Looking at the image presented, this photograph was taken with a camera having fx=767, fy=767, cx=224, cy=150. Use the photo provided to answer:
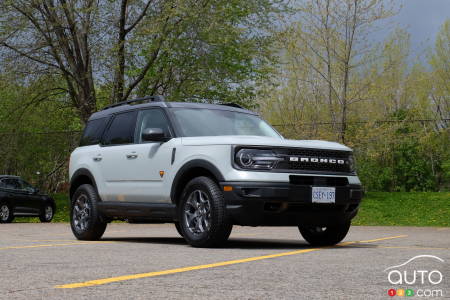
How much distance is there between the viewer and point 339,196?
9.83m

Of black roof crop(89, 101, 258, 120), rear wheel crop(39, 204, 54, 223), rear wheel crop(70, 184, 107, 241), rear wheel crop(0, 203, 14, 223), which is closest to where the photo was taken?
black roof crop(89, 101, 258, 120)

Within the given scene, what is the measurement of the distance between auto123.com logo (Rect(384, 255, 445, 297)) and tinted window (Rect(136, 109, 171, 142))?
4.16 m

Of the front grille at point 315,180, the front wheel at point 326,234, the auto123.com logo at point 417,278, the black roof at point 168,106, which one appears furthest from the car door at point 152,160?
the auto123.com logo at point 417,278

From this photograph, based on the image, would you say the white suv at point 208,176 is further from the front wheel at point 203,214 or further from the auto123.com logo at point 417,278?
the auto123.com logo at point 417,278

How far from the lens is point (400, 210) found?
2538cm

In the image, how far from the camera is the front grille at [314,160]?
9.60m

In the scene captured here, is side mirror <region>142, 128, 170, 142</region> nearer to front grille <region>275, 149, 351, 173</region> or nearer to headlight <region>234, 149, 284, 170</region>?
headlight <region>234, 149, 284, 170</region>

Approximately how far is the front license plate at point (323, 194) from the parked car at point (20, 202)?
1654 centimetres

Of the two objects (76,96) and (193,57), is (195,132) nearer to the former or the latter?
(193,57)

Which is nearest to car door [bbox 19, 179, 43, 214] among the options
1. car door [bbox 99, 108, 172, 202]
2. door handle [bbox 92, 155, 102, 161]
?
door handle [bbox 92, 155, 102, 161]

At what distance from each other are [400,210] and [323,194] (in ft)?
54.0

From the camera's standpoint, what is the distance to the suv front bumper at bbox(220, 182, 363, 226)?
30.4 feet

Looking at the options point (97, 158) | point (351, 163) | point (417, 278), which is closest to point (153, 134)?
point (97, 158)

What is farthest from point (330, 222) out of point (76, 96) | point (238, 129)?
point (76, 96)
